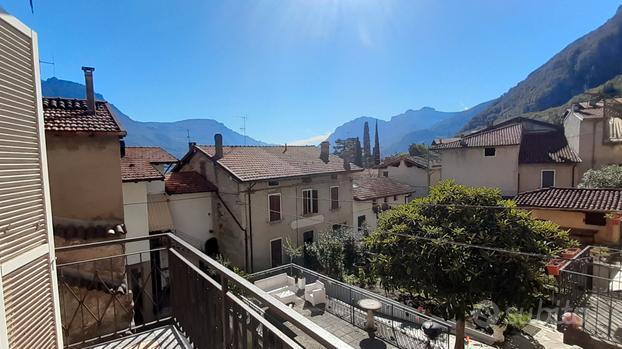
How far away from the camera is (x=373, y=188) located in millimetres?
22984

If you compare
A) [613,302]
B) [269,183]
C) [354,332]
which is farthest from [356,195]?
[613,302]

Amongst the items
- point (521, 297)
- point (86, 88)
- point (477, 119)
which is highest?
point (477, 119)

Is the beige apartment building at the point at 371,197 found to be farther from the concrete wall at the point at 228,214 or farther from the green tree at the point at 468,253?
the green tree at the point at 468,253

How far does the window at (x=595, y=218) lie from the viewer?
38.6 ft

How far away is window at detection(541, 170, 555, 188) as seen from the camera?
70.4 ft

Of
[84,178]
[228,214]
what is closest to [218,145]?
[228,214]

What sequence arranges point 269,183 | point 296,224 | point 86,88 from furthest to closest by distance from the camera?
point 296,224, point 269,183, point 86,88

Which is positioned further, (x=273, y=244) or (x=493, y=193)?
(x=273, y=244)

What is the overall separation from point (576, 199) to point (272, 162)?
48.1 ft

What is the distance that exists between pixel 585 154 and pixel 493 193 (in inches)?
722

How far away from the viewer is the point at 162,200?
14516 mm

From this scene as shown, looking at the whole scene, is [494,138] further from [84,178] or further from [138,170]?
[84,178]

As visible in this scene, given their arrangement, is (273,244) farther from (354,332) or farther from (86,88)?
(86,88)

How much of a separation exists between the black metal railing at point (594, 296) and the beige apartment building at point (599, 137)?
44.0 ft
